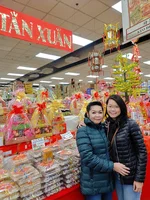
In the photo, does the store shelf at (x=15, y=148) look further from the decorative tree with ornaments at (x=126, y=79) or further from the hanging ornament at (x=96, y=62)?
the hanging ornament at (x=96, y=62)

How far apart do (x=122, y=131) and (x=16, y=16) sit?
216 cm

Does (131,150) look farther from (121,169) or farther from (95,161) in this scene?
(95,161)

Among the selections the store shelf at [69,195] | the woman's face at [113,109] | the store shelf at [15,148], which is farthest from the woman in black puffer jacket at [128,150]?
the store shelf at [15,148]

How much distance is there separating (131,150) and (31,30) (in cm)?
217

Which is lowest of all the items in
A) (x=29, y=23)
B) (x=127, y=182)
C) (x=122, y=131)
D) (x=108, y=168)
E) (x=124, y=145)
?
(x=127, y=182)

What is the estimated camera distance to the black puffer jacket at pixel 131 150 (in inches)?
47.6

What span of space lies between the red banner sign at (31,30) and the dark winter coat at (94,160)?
70.6 inches

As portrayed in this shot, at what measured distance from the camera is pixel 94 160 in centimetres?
115

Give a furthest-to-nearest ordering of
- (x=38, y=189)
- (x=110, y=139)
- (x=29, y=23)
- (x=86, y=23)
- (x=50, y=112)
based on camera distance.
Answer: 1. (x=86, y=23)
2. (x=29, y=23)
3. (x=50, y=112)
4. (x=110, y=139)
5. (x=38, y=189)

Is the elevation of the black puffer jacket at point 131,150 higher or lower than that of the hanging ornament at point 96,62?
lower

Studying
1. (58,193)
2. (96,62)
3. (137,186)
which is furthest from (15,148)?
(96,62)

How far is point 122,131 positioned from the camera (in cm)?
125

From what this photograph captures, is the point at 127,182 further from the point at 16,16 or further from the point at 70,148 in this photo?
the point at 16,16

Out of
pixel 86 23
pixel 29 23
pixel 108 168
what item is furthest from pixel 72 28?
pixel 108 168
